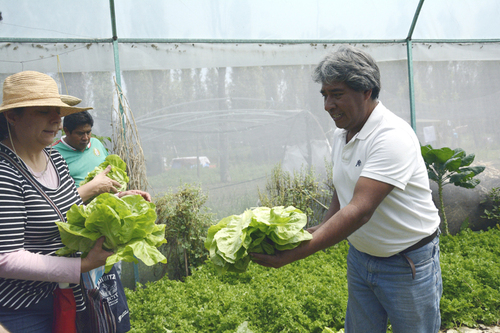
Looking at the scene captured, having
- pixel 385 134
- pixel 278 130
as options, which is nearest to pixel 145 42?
pixel 278 130

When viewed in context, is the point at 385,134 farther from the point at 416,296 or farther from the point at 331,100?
the point at 416,296

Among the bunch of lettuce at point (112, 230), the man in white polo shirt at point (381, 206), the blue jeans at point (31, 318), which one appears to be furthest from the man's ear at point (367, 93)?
the blue jeans at point (31, 318)

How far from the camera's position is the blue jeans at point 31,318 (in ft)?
5.93

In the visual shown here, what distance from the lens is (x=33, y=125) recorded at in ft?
6.57

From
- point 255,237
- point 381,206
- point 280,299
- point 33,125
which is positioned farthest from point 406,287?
point 33,125

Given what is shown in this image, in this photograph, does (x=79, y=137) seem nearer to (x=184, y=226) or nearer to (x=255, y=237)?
(x=184, y=226)

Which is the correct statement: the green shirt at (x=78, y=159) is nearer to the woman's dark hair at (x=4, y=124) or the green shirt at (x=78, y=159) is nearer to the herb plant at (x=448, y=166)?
the woman's dark hair at (x=4, y=124)

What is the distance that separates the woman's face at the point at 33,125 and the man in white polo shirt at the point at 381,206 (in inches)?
55.8

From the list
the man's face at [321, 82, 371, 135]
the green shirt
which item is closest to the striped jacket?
the man's face at [321, 82, 371, 135]

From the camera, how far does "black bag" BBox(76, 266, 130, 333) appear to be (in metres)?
2.09

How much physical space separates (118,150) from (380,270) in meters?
4.10

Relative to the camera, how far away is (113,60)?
5297 mm

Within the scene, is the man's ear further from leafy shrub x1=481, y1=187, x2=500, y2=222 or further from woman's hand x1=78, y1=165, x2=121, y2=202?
leafy shrub x1=481, y1=187, x2=500, y2=222

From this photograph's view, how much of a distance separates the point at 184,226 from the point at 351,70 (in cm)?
380
